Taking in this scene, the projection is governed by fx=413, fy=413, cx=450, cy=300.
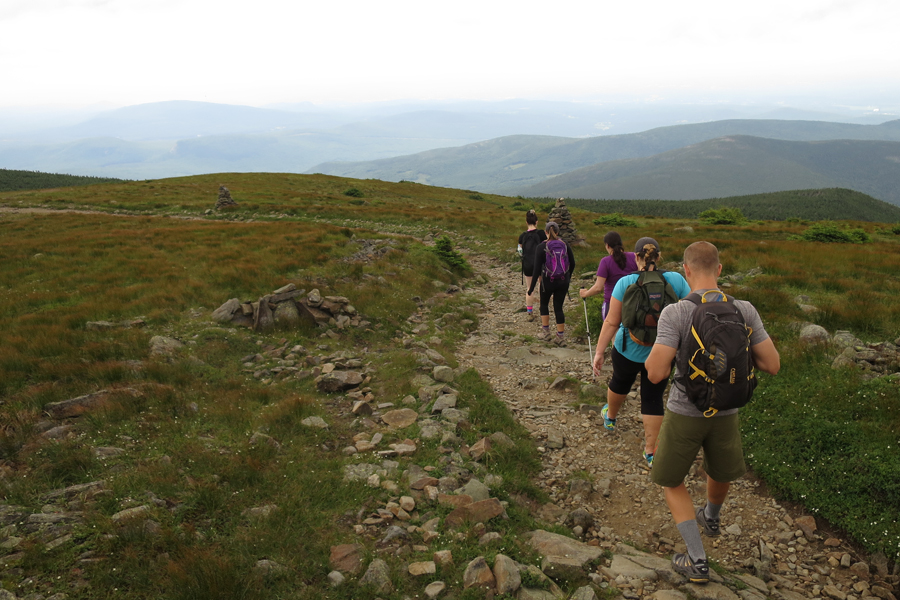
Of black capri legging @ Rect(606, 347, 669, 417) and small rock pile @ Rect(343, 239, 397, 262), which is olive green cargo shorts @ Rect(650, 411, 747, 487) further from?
small rock pile @ Rect(343, 239, 397, 262)

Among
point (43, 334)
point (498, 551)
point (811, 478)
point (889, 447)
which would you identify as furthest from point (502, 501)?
point (43, 334)

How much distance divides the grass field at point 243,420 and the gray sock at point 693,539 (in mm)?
1697

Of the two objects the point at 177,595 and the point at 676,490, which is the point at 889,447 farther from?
the point at 177,595

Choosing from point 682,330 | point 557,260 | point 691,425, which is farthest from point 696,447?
point 557,260

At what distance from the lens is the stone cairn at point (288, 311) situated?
33.7 feet

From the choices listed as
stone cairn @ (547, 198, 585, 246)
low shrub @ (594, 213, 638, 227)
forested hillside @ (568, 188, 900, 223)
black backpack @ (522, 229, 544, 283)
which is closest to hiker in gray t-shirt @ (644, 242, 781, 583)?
black backpack @ (522, 229, 544, 283)

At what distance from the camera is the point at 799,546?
16.1 feet

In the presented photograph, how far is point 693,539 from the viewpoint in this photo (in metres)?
4.21

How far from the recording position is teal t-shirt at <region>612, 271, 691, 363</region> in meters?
5.69

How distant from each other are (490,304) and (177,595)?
40.3ft

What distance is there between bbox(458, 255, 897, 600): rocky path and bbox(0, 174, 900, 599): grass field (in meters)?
0.35

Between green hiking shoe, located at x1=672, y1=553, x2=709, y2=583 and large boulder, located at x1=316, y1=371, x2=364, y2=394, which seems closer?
green hiking shoe, located at x1=672, y1=553, x2=709, y2=583

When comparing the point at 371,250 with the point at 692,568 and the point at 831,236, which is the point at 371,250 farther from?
the point at 831,236

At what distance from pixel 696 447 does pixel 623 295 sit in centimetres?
225
